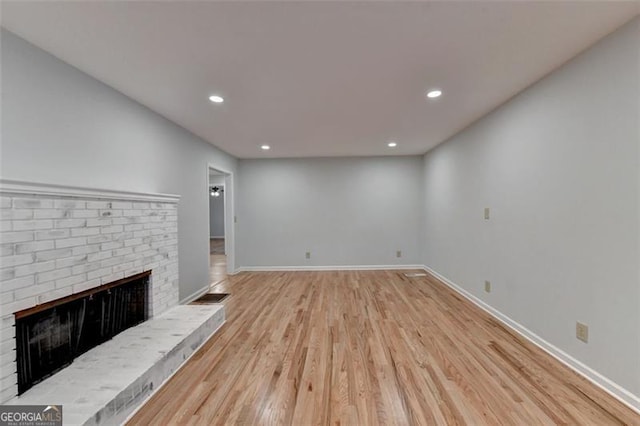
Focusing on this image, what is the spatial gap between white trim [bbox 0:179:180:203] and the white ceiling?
91cm

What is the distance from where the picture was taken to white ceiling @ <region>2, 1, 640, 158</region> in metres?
1.45

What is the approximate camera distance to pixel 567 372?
1933 mm

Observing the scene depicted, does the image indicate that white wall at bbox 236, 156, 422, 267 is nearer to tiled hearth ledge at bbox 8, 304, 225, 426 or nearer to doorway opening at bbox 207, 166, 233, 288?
doorway opening at bbox 207, 166, 233, 288

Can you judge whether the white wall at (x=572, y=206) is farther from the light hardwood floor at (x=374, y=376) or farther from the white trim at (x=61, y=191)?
the white trim at (x=61, y=191)

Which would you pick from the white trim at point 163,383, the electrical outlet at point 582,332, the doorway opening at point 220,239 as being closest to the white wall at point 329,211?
the doorway opening at point 220,239

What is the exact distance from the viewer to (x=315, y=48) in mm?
1758

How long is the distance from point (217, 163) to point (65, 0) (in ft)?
10.3

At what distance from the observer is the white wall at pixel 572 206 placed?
162 cm

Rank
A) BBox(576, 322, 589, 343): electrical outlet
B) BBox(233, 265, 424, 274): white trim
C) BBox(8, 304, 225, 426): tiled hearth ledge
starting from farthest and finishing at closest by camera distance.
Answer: BBox(233, 265, 424, 274): white trim
BBox(576, 322, 589, 343): electrical outlet
BBox(8, 304, 225, 426): tiled hearth ledge

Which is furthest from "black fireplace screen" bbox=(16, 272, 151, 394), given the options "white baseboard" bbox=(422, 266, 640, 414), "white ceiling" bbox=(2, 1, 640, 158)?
"white baseboard" bbox=(422, 266, 640, 414)

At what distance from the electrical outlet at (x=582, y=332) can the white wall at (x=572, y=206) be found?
0.11 feet

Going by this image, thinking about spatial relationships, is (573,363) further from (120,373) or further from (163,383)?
(120,373)

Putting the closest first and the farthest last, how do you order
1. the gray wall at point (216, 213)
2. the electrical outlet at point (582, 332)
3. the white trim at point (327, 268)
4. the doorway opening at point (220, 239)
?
the electrical outlet at point (582, 332), the doorway opening at point (220, 239), the white trim at point (327, 268), the gray wall at point (216, 213)

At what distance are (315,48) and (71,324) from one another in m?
2.53
